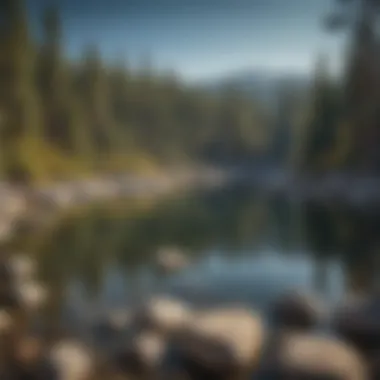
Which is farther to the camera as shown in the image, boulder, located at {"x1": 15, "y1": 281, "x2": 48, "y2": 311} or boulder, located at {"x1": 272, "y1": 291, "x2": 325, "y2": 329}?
boulder, located at {"x1": 15, "y1": 281, "x2": 48, "y2": 311}

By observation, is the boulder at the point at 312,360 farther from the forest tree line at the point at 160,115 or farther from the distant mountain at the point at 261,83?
the distant mountain at the point at 261,83

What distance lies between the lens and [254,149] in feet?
6.38

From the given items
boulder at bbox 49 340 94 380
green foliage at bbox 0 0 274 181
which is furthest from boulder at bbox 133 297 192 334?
green foliage at bbox 0 0 274 181

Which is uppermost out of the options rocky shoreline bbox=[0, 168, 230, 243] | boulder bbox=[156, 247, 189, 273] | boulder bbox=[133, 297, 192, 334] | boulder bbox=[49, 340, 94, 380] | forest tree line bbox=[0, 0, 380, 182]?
forest tree line bbox=[0, 0, 380, 182]

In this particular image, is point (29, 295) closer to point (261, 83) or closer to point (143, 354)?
point (143, 354)

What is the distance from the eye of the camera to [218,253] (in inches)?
76.2

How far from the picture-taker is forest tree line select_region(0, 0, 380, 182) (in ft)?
6.33

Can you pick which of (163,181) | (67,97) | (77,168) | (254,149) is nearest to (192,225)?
(163,181)

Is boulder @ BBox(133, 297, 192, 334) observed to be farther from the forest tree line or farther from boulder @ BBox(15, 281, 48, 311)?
the forest tree line

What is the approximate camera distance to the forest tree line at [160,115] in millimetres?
1929

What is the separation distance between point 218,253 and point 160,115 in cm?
49

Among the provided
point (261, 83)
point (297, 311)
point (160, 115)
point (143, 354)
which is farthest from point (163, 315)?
point (261, 83)

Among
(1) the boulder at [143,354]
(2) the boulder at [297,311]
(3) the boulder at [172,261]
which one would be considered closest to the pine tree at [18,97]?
(3) the boulder at [172,261]

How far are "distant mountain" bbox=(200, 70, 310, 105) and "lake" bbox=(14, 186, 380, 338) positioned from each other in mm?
312
